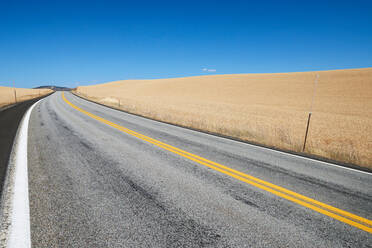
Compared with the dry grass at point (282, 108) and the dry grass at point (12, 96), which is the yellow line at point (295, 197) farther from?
the dry grass at point (12, 96)

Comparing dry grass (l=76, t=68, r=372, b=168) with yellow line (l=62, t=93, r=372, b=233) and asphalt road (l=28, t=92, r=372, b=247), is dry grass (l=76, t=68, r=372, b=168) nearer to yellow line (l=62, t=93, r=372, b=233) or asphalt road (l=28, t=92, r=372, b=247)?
asphalt road (l=28, t=92, r=372, b=247)

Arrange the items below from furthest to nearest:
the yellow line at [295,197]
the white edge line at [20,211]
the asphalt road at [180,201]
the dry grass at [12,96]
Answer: the dry grass at [12,96], the yellow line at [295,197], the asphalt road at [180,201], the white edge line at [20,211]

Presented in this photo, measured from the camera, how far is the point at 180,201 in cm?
316

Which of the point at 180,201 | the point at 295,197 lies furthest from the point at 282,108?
the point at 180,201

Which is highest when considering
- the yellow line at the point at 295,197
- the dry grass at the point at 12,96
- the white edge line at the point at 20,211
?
the dry grass at the point at 12,96

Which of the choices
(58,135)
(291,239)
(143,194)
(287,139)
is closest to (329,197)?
(291,239)

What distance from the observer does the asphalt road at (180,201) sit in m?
2.39

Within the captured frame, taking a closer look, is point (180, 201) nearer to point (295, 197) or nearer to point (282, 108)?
point (295, 197)

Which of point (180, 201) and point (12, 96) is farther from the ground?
point (12, 96)

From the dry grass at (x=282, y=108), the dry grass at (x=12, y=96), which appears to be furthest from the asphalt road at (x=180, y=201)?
the dry grass at (x=12, y=96)

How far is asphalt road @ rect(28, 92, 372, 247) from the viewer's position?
239 cm

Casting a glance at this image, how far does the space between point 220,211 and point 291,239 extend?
3.10 feet

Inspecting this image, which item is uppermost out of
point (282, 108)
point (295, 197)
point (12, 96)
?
point (12, 96)

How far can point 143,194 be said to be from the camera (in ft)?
10.8
